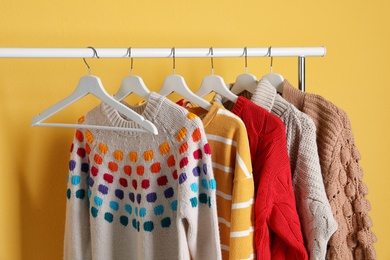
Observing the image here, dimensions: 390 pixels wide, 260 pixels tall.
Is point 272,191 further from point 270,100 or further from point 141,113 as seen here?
point 141,113

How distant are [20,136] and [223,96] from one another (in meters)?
0.52

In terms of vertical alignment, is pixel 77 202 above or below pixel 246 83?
below

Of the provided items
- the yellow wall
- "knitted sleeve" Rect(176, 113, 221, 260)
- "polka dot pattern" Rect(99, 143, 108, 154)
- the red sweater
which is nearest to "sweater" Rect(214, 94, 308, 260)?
the red sweater

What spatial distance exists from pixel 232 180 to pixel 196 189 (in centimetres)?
10

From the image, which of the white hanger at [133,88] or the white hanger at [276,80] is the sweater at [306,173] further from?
the white hanger at [133,88]

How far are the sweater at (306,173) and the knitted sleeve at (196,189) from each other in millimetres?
227

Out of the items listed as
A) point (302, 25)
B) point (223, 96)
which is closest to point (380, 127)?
point (302, 25)

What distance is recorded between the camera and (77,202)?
5.11ft

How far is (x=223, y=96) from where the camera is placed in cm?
161

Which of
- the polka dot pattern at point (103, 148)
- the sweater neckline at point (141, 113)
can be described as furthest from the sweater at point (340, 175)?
the polka dot pattern at point (103, 148)

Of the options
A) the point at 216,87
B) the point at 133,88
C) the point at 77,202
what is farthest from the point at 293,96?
the point at 77,202

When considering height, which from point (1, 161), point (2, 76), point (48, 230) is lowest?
point (48, 230)

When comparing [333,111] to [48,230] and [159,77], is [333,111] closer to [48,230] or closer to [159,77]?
[159,77]

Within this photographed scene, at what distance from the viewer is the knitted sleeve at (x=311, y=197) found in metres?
1.49
